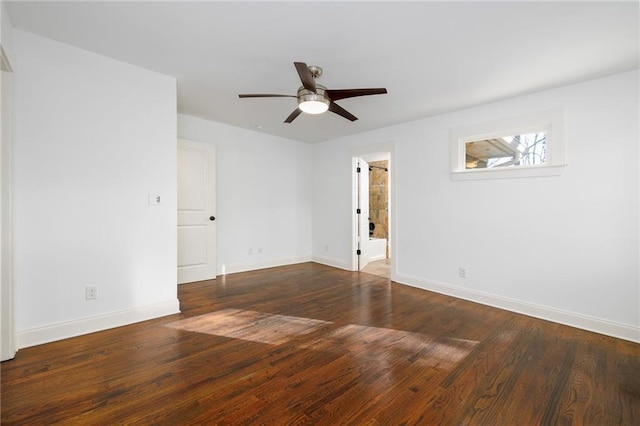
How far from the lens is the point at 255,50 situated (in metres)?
2.41

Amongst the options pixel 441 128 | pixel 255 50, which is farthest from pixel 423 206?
pixel 255 50

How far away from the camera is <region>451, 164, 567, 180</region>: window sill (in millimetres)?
3033

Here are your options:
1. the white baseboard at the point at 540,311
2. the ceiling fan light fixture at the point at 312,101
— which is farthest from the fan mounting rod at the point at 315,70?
the white baseboard at the point at 540,311

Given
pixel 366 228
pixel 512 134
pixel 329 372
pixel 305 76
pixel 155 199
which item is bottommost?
pixel 329 372

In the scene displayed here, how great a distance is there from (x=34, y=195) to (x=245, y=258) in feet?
10.4

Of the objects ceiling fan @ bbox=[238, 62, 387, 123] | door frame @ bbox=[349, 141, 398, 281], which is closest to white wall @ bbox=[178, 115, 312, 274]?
door frame @ bbox=[349, 141, 398, 281]

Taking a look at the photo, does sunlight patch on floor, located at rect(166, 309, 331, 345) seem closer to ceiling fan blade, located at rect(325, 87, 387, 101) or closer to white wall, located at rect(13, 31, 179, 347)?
white wall, located at rect(13, 31, 179, 347)

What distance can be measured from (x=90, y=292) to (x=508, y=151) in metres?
4.80

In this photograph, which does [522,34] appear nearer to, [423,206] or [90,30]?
[423,206]

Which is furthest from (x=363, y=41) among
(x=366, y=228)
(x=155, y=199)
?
(x=366, y=228)

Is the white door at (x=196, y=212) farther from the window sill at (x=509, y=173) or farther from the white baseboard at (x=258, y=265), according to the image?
the window sill at (x=509, y=173)

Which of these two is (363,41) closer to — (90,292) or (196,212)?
(90,292)

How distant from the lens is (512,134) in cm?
336

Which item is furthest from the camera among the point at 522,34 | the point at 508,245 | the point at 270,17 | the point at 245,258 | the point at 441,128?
the point at 245,258
